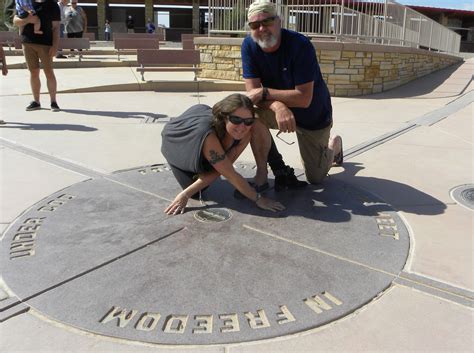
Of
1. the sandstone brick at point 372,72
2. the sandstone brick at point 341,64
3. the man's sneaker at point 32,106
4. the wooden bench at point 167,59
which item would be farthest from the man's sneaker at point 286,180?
the wooden bench at point 167,59

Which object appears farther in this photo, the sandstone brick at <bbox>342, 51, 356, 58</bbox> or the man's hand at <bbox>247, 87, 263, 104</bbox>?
the sandstone brick at <bbox>342, 51, 356, 58</bbox>

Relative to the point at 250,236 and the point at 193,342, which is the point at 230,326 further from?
the point at 250,236

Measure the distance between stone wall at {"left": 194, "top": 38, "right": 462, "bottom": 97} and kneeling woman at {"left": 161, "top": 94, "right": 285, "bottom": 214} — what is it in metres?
6.22

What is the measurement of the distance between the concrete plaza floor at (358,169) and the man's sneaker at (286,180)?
579 mm

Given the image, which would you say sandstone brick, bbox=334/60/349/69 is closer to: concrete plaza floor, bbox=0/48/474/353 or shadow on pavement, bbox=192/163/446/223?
concrete plaza floor, bbox=0/48/474/353

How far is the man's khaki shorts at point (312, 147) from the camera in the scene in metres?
3.84

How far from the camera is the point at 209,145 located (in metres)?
3.10

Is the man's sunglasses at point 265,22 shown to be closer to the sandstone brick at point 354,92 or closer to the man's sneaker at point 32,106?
the man's sneaker at point 32,106

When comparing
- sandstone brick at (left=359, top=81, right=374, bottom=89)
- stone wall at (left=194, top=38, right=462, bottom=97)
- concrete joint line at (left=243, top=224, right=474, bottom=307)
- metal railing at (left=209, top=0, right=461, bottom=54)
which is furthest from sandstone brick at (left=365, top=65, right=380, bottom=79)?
concrete joint line at (left=243, top=224, right=474, bottom=307)

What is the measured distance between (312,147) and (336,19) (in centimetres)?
653

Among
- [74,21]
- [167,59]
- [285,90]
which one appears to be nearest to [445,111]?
[285,90]

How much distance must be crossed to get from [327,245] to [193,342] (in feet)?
3.84

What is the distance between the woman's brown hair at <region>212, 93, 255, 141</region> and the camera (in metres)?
3.03

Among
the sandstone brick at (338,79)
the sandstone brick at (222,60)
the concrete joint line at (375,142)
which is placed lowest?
the concrete joint line at (375,142)
